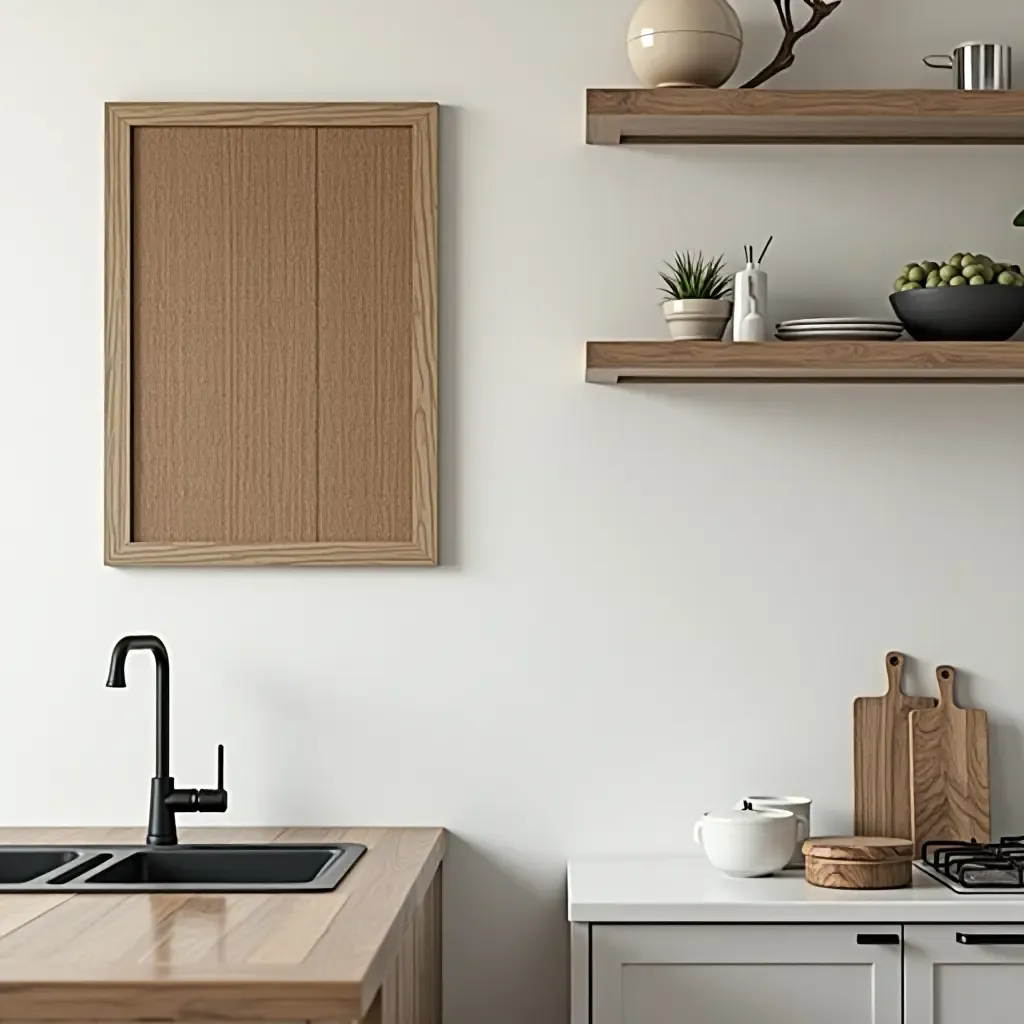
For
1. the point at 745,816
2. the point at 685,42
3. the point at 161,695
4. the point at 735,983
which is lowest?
the point at 735,983

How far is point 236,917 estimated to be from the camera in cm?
204

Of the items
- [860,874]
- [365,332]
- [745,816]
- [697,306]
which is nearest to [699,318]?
[697,306]

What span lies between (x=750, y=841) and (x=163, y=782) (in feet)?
3.17

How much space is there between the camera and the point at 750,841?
2.51 metres

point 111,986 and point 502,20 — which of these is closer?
point 111,986

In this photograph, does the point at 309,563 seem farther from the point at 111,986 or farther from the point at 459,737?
the point at 111,986

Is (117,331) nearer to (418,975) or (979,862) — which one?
(418,975)

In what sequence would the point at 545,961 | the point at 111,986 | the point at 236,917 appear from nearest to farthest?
the point at 111,986, the point at 236,917, the point at 545,961

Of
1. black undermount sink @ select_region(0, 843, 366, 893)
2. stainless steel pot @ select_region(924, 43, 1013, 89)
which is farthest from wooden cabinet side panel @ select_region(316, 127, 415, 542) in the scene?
stainless steel pot @ select_region(924, 43, 1013, 89)

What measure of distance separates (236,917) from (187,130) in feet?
4.76

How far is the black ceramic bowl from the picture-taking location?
2.58m

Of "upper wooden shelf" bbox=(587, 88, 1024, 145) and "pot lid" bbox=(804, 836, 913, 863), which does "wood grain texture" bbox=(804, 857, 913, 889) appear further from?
"upper wooden shelf" bbox=(587, 88, 1024, 145)

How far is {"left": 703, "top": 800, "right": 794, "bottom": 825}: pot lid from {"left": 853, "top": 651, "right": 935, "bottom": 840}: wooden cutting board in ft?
0.79

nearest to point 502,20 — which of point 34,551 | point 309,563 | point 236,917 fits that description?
point 309,563
